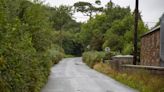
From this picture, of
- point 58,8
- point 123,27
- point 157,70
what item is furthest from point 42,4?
point 58,8

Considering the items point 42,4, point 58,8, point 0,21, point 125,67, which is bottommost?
point 125,67

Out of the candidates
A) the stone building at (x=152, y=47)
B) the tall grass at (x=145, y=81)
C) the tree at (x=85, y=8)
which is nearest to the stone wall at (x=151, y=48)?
the stone building at (x=152, y=47)

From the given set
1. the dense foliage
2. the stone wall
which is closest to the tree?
the dense foliage

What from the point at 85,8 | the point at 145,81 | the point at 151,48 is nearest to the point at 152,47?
the point at 151,48

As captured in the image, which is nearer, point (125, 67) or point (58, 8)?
point (125, 67)

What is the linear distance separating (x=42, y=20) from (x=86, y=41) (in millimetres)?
65957

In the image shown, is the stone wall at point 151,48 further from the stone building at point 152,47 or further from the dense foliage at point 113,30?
the dense foliage at point 113,30

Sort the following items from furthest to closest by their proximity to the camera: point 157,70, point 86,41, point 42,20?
point 86,41
point 42,20
point 157,70

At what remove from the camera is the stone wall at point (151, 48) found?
36.8m

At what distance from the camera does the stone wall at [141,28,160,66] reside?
36.8m

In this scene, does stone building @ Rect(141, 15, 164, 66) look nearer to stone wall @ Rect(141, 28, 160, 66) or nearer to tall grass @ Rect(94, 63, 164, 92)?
stone wall @ Rect(141, 28, 160, 66)

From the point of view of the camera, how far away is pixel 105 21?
7856cm

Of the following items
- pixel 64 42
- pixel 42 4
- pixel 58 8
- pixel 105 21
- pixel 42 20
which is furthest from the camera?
pixel 64 42

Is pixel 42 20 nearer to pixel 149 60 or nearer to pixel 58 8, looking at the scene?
pixel 149 60
